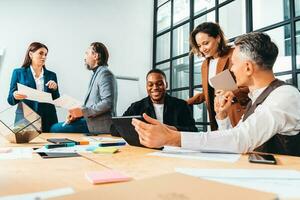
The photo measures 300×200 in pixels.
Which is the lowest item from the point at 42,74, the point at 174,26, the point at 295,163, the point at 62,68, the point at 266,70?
the point at 295,163

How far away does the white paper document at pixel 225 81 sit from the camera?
1562mm

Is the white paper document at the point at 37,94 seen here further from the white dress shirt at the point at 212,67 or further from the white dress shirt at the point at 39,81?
the white dress shirt at the point at 212,67

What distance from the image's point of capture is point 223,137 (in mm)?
968

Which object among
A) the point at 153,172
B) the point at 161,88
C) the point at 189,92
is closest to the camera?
the point at 153,172

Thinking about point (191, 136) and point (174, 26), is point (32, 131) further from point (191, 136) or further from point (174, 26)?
point (174, 26)

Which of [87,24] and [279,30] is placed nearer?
[279,30]

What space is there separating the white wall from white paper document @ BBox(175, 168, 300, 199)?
312cm

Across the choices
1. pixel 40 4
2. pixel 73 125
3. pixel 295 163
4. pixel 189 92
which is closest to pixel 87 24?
pixel 40 4

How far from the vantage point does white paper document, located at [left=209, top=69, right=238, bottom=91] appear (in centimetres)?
156

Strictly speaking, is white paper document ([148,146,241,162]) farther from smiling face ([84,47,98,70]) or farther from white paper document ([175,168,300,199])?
smiling face ([84,47,98,70])

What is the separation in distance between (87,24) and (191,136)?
10.2ft

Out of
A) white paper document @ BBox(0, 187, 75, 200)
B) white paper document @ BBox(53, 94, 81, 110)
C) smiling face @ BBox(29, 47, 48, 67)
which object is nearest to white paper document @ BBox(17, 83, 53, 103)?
white paper document @ BBox(53, 94, 81, 110)

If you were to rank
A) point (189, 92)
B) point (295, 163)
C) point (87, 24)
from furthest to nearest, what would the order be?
point (87, 24) → point (189, 92) → point (295, 163)

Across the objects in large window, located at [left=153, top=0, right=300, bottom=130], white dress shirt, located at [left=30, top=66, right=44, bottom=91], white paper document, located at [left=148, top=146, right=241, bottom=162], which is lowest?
white paper document, located at [left=148, top=146, right=241, bottom=162]
